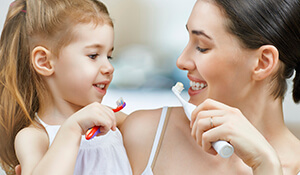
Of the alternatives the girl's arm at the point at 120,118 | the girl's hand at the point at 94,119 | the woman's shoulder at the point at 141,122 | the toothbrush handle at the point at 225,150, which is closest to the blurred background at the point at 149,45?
the girl's arm at the point at 120,118

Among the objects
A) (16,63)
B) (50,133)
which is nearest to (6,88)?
(16,63)

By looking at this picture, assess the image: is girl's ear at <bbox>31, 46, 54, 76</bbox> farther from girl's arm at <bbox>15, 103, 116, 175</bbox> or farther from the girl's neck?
girl's arm at <bbox>15, 103, 116, 175</bbox>

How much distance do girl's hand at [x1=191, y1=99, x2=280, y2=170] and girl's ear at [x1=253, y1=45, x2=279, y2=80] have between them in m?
0.17

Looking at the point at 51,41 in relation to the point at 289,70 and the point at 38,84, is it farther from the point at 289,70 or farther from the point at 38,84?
the point at 289,70

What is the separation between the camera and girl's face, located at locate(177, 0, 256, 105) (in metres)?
1.03

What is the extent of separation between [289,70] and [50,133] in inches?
27.4

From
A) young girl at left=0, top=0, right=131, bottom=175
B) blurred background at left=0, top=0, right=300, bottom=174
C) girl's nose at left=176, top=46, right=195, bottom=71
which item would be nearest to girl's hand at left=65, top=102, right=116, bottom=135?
young girl at left=0, top=0, right=131, bottom=175

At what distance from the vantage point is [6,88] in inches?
46.2

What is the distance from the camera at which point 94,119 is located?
0.94 m

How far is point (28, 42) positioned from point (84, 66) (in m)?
0.19

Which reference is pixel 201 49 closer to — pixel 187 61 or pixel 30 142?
pixel 187 61

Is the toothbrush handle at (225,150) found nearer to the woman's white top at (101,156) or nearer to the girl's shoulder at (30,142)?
the woman's white top at (101,156)

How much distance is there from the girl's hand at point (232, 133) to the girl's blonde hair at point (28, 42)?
1.42 ft

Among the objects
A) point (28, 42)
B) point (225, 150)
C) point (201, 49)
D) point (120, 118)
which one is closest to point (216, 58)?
point (201, 49)
